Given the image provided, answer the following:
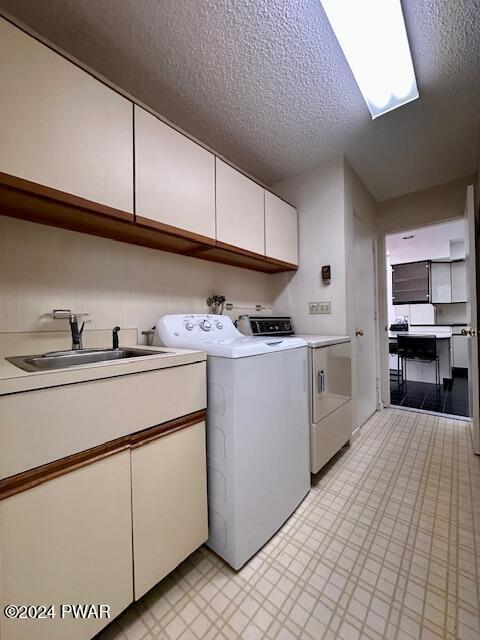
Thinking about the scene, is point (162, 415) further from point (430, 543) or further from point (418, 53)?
point (418, 53)

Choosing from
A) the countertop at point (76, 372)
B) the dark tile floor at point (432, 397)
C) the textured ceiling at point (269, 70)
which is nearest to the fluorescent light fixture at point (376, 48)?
the textured ceiling at point (269, 70)

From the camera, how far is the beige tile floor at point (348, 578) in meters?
0.87

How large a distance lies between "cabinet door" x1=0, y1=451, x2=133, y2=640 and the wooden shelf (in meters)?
0.93

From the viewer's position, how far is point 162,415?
922 millimetres

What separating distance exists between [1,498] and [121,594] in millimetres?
528

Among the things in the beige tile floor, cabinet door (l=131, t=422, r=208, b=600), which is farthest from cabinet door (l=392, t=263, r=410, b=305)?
cabinet door (l=131, t=422, r=208, b=600)

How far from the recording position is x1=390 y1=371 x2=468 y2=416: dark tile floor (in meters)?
2.95

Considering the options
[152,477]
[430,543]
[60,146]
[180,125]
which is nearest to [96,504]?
[152,477]

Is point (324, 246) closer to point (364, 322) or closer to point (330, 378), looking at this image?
point (364, 322)

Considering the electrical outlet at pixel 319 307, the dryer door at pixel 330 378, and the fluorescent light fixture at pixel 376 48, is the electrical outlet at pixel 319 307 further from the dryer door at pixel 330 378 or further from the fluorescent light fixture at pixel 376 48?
the fluorescent light fixture at pixel 376 48

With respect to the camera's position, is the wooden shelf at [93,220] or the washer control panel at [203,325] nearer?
the wooden shelf at [93,220]

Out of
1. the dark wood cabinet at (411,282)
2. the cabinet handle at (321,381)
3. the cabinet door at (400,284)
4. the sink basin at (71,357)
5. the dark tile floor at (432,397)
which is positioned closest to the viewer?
the sink basin at (71,357)

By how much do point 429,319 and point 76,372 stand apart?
6.02m

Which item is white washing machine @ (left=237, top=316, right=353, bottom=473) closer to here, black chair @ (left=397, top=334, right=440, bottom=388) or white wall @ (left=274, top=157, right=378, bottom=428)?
white wall @ (left=274, top=157, right=378, bottom=428)
